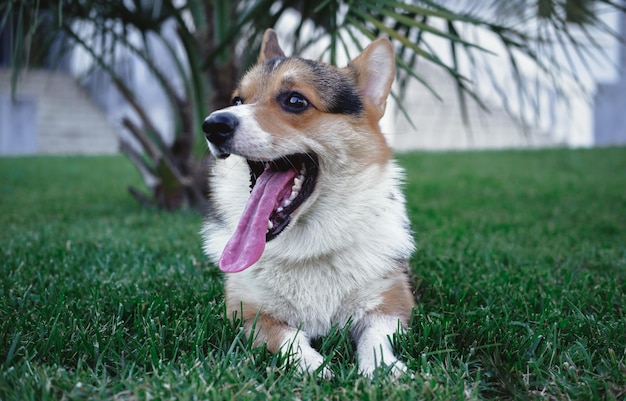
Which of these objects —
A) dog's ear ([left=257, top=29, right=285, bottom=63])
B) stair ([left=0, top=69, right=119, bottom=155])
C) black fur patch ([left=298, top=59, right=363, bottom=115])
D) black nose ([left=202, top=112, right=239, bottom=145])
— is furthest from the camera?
stair ([left=0, top=69, right=119, bottom=155])

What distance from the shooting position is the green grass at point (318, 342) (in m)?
1.68

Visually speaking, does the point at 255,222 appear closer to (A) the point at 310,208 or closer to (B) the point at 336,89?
(A) the point at 310,208

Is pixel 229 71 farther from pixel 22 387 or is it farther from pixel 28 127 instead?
pixel 28 127

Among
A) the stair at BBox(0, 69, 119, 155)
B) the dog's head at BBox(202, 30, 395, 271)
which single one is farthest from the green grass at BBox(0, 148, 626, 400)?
the stair at BBox(0, 69, 119, 155)

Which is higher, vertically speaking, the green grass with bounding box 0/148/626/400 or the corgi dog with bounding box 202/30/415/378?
the corgi dog with bounding box 202/30/415/378

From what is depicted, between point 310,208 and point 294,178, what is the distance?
5.6 inches

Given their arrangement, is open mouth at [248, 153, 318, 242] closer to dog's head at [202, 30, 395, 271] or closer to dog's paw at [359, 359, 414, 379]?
dog's head at [202, 30, 395, 271]

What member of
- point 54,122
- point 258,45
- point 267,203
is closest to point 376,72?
point 267,203

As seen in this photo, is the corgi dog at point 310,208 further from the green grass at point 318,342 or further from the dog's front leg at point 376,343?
the green grass at point 318,342

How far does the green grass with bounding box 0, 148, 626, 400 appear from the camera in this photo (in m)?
1.68

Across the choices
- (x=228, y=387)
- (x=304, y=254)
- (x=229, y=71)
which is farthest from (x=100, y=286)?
(x=229, y=71)

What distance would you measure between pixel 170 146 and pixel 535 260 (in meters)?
3.56

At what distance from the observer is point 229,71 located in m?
4.98

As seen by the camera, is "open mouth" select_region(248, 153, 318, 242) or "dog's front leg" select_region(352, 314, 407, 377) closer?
"dog's front leg" select_region(352, 314, 407, 377)
